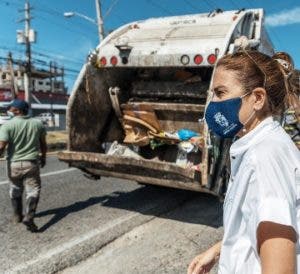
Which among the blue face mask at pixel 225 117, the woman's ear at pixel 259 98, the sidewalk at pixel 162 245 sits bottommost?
the sidewalk at pixel 162 245

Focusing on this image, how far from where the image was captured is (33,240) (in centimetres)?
543

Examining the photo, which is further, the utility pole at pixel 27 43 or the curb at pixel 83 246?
the utility pole at pixel 27 43

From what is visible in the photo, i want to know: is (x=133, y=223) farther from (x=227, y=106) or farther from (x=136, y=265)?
(x=227, y=106)

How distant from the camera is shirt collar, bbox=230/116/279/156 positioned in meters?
1.47

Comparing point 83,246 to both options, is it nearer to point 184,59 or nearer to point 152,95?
point 184,59

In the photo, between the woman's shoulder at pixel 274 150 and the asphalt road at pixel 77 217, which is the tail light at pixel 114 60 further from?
the woman's shoulder at pixel 274 150

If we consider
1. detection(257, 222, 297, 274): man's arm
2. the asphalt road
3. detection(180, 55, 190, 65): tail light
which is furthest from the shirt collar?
detection(180, 55, 190, 65): tail light

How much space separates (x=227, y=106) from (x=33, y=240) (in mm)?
4240

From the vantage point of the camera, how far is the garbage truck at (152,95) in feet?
20.9

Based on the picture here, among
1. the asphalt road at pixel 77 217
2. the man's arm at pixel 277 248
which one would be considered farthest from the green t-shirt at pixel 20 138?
the man's arm at pixel 277 248

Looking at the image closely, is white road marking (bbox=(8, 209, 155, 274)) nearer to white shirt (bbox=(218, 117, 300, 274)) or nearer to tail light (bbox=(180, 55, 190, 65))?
tail light (bbox=(180, 55, 190, 65))

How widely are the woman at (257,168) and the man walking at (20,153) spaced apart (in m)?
4.76

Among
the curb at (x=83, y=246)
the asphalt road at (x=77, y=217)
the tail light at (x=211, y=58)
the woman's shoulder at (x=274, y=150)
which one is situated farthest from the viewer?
the tail light at (x=211, y=58)

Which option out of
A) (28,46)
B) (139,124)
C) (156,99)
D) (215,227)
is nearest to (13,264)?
(215,227)
